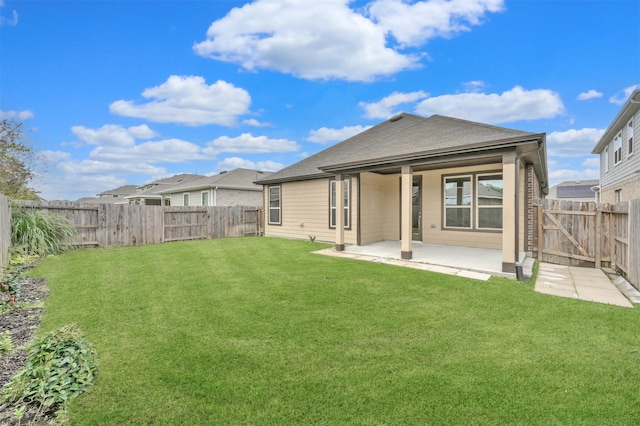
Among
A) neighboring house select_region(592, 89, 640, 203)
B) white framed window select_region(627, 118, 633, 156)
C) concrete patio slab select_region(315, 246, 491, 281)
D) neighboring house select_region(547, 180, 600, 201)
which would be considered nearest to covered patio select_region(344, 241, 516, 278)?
concrete patio slab select_region(315, 246, 491, 281)

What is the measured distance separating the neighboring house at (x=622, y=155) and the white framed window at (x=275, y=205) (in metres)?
13.4

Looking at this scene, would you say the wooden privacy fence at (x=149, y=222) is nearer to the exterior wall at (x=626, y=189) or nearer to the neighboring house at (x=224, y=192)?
the neighboring house at (x=224, y=192)

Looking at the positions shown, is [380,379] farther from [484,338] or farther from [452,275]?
[452,275]

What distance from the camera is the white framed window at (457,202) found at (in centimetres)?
947

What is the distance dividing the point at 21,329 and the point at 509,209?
785 cm

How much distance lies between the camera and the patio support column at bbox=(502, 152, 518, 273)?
6168 millimetres

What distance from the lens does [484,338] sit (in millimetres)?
3408

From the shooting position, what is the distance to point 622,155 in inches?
540

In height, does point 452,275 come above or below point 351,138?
below

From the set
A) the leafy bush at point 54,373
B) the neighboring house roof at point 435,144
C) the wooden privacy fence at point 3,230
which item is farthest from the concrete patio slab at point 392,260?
the wooden privacy fence at point 3,230

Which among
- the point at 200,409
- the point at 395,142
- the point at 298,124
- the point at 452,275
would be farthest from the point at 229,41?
the point at 200,409

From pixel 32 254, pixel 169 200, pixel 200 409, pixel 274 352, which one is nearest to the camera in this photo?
pixel 200 409

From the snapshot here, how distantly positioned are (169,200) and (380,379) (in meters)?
24.5

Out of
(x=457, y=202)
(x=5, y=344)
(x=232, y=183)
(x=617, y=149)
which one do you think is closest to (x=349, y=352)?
(x=5, y=344)
